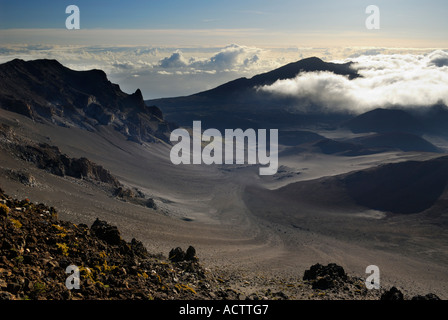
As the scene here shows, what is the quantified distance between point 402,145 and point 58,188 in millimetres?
164019

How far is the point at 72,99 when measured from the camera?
374 feet

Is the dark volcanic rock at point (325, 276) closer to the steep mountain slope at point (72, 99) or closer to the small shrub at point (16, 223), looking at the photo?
the small shrub at point (16, 223)

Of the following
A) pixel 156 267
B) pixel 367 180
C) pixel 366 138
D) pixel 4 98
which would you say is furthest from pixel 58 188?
pixel 366 138
